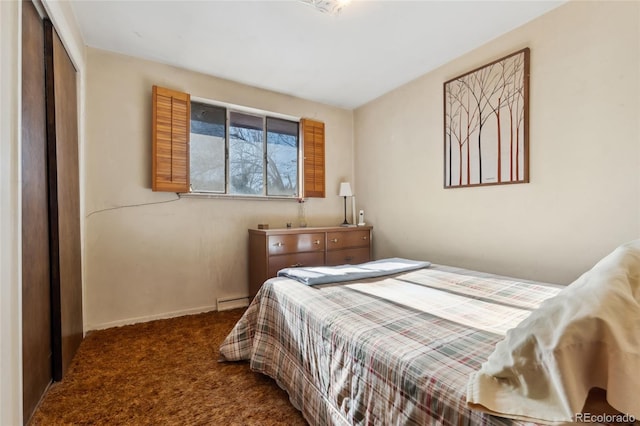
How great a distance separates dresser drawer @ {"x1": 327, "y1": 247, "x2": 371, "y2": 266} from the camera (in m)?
3.14

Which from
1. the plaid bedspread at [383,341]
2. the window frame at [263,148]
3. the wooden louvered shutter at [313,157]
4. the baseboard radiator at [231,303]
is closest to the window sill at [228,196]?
the window frame at [263,148]

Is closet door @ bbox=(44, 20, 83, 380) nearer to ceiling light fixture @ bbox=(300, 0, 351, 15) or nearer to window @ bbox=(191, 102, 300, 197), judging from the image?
window @ bbox=(191, 102, 300, 197)

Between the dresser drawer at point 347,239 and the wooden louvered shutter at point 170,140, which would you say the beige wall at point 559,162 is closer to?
the dresser drawer at point 347,239

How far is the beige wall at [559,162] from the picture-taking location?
5.60 ft

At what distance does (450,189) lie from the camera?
2654 mm

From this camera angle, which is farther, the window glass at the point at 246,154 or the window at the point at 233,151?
the window glass at the point at 246,154

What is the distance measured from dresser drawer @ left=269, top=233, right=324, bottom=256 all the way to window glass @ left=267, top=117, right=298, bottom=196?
695 millimetres

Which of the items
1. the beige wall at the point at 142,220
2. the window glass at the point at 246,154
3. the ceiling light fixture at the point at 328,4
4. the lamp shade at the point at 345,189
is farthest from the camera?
the lamp shade at the point at 345,189

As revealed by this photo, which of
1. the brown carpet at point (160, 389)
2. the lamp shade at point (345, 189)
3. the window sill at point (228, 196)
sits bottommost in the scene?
the brown carpet at point (160, 389)

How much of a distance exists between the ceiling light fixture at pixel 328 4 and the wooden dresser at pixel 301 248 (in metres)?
1.86

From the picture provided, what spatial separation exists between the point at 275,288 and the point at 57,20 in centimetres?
201

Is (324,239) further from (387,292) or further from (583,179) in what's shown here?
(583,179)

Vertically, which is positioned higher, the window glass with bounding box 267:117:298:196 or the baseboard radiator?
the window glass with bounding box 267:117:298:196

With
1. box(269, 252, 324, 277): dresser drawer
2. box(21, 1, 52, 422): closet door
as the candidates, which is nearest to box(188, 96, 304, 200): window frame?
box(269, 252, 324, 277): dresser drawer
